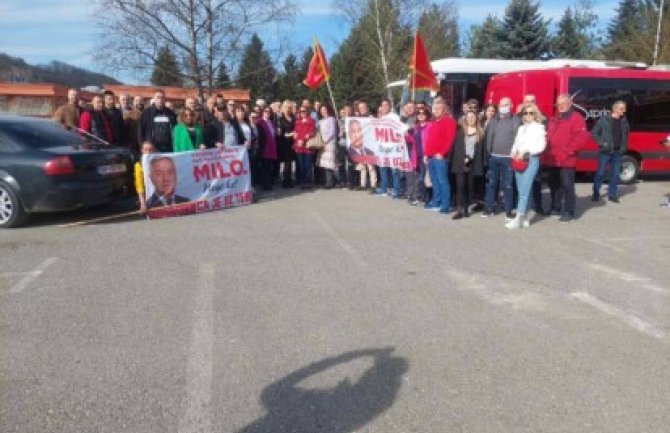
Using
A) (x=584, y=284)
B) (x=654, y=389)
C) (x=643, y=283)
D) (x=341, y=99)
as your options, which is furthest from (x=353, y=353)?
(x=341, y=99)

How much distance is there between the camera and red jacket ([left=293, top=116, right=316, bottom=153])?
1335 cm

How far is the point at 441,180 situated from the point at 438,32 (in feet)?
131

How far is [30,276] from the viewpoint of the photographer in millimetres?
6477

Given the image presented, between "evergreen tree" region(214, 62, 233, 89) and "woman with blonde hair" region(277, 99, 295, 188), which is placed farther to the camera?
"evergreen tree" region(214, 62, 233, 89)

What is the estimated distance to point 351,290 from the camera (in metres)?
5.95

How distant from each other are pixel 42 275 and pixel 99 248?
4.12ft

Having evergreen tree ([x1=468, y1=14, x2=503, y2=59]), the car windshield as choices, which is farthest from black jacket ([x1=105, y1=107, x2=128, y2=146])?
evergreen tree ([x1=468, y1=14, x2=503, y2=59])

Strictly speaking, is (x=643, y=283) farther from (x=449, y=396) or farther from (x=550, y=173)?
(x=550, y=173)

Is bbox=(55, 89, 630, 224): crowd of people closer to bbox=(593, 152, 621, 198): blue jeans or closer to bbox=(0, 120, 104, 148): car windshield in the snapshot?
bbox=(593, 152, 621, 198): blue jeans

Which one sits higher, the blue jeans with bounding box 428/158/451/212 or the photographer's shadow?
the blue jeans with bounding box 428/158/451/212

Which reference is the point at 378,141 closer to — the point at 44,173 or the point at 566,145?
the point at 566,145

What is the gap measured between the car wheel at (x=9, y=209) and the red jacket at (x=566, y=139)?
794 centimetres

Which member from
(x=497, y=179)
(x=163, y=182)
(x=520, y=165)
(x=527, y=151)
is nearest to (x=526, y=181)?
(x=520, y=165)

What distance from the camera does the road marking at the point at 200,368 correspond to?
3490mm
